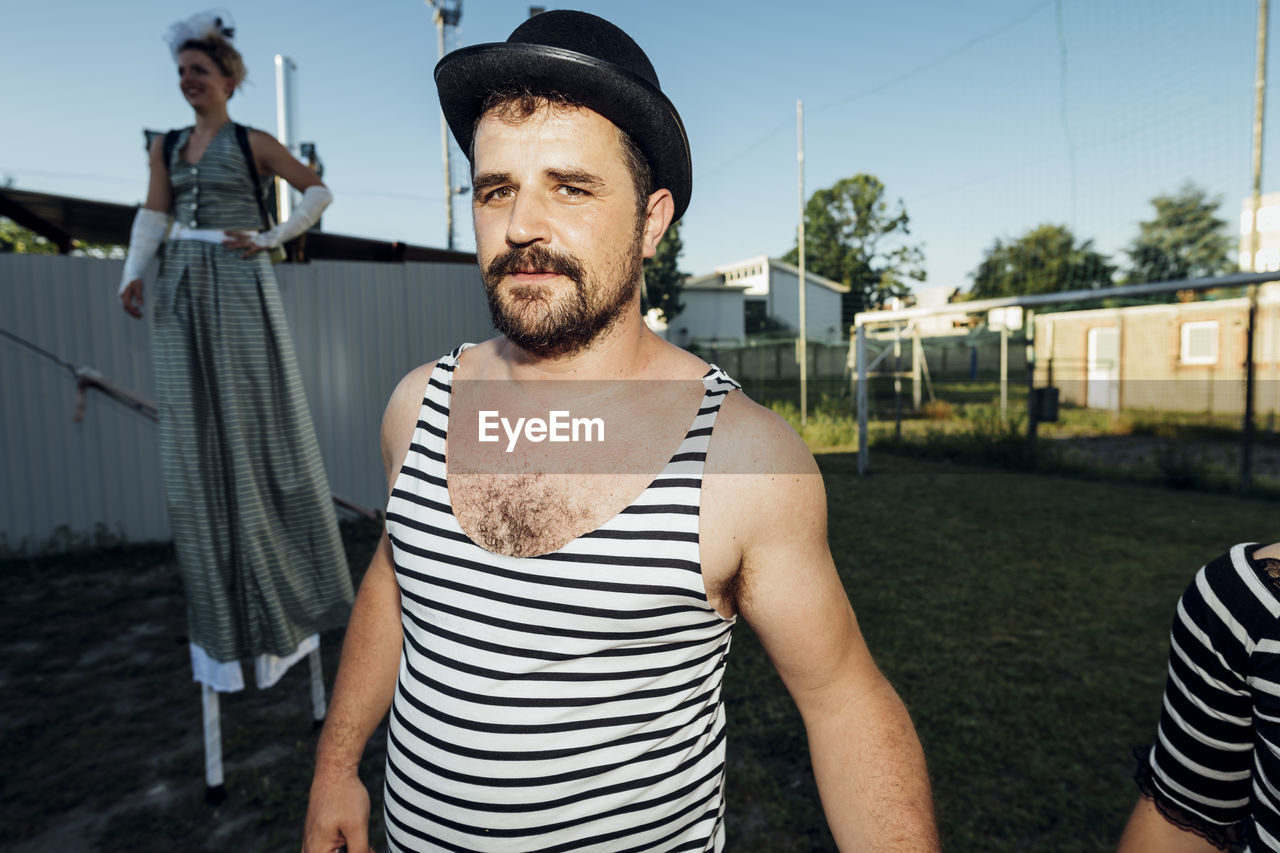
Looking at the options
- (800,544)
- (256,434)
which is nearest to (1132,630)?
(800,544)

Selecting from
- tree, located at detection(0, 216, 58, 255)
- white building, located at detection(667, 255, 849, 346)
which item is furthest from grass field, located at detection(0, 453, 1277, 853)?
white building, located at detection(667, 255, 849, 346)

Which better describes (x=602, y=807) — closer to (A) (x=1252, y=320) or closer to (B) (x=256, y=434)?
(B) (x=256, y=434)

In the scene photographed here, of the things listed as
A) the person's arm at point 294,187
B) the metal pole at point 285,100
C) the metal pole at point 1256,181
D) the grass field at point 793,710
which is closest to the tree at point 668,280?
the metal pole at point 285,100

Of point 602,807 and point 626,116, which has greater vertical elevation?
point 626,116

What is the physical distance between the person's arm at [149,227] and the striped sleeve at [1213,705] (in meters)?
3.39

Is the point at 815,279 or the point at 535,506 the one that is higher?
the point at 815,279

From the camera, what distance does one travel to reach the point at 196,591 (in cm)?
267

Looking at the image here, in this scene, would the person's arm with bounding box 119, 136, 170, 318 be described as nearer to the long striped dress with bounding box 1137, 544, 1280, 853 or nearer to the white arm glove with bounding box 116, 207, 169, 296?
the white arm glove with bounding box 116, 207, 169, 296

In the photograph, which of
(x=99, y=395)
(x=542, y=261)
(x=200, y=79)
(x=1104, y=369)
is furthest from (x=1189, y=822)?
(x=1104, y=369)

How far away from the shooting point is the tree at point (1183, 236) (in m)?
25.5

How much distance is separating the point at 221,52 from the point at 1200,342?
1689 centimetres

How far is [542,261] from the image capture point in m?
1.29

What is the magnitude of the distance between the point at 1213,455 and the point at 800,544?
36.3 feet
